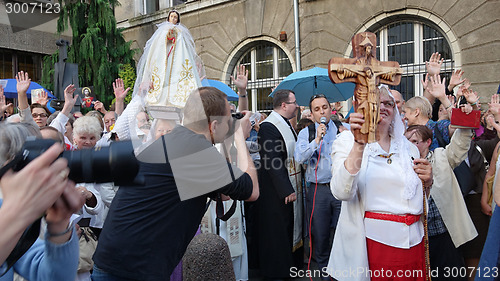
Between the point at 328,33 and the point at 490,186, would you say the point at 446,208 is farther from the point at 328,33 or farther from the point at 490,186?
the point at 328,33

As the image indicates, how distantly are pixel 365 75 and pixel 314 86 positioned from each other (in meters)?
3.89

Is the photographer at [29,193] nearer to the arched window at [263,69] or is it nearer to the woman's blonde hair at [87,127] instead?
the woman's blonde hair at [87,127]

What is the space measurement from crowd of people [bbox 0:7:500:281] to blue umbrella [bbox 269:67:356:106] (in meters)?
1.93

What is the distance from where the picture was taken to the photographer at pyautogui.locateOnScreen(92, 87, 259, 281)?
2086 millimetres

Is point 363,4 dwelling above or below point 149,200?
above

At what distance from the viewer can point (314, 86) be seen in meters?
6.36

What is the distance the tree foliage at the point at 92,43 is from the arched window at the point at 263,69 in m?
4.46

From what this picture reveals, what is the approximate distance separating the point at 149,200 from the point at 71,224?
647mm

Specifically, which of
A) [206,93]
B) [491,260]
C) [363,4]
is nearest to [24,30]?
[363,4]

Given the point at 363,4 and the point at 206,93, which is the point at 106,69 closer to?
the point at 363,4

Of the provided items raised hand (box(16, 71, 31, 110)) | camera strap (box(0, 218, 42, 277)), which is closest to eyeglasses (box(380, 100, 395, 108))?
camera strap (box(0, 218, 42, 277))

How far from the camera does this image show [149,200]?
6.93 ft

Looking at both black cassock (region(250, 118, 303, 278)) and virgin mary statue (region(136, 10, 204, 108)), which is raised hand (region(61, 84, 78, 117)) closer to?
virgin mary statue (region(136, 10, 204, 108))

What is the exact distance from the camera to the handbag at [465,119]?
3.13 m
